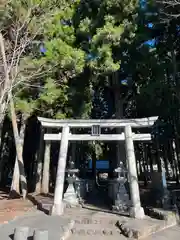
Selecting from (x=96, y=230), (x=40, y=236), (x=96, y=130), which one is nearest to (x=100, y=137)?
(x=96, y=130)

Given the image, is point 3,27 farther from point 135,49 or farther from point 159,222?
point 159,222

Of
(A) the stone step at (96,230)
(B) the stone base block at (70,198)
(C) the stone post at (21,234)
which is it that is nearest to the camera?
(C) the stone post at (21,234)

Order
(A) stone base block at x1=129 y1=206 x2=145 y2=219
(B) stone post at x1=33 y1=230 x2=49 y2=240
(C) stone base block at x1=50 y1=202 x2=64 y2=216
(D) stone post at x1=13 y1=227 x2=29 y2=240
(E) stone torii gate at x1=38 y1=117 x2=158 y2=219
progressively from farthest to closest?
(E) stone torii gate at x1=38 y1=117 x2=158 y2=219 → (C) stone base block at x1=50 y1=202 x2=64 y2=216 → (A) stone base block at x1=129 y1=206 x2=145 y2=219 → (D) stone post at x1=13 y1=227 x2=29 y2=240 → (B) stone post at x1=33 y1=230 x2=49 y2=240

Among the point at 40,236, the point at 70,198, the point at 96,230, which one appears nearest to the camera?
the point at 40,236

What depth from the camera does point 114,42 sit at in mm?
9125

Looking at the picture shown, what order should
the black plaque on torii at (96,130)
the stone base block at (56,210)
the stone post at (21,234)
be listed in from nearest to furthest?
1. the stone post at (21,234)
2. the stone base block at (56,210)
3. the black plaque on torii at (96,130)

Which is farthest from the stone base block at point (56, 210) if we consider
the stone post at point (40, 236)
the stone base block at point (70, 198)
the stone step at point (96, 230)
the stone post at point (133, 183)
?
the stone post at point (40, 236)

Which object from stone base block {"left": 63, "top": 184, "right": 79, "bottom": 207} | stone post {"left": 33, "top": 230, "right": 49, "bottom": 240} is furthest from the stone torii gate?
stone post {"left": 33, "top": 230, "right": 49, "bottom": 240}

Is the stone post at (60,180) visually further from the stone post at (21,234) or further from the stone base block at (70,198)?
the stone post at (21,234)

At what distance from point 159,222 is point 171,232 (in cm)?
37

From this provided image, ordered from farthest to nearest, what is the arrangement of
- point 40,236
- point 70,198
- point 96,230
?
point 70,198
point 96,230
point 40,236

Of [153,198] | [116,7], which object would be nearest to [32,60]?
[116,7]

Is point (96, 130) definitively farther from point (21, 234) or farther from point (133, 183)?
point (21, 234)

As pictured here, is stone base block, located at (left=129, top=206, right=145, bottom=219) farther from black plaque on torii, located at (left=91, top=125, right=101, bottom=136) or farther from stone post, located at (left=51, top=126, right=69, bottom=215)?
black plaque on torii, located at (left=91, top=125, right=101, bottom=136)
